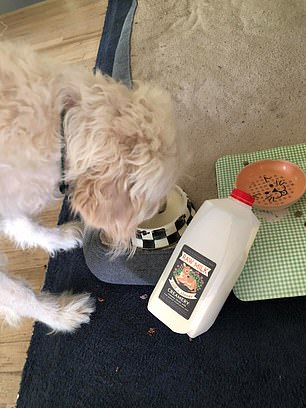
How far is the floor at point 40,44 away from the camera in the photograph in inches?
60.3

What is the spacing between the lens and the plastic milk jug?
3.93ft

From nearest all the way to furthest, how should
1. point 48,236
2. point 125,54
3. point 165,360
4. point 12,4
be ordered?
point 165,360 < point 48,236 < point 125,54 < point 12,4

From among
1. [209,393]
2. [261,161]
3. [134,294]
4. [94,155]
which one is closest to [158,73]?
[261,161]

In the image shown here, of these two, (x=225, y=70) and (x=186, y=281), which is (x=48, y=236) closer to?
(x=186, y=281)

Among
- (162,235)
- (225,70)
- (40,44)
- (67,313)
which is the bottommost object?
(67,313)

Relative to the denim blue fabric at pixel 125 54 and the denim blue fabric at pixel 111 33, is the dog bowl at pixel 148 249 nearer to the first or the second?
the denim blue fabric at pixel 125 54

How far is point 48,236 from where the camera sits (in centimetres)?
170

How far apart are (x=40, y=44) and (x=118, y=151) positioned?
7.30 ft

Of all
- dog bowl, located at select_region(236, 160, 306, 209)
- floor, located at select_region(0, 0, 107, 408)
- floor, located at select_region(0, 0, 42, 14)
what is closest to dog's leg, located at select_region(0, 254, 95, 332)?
floor, located at select_region(0, 0, 107, 408)

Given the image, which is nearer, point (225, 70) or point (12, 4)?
point (225, 70)

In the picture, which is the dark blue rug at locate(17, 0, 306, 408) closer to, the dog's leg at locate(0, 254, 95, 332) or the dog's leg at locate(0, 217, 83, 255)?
the dog's leg at locate(0, 254, 95, 332)

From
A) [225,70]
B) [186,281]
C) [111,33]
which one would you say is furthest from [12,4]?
[186,281]

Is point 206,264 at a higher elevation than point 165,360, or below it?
higher

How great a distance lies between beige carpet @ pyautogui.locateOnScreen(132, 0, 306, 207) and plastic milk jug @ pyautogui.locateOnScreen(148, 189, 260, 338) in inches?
18.0
